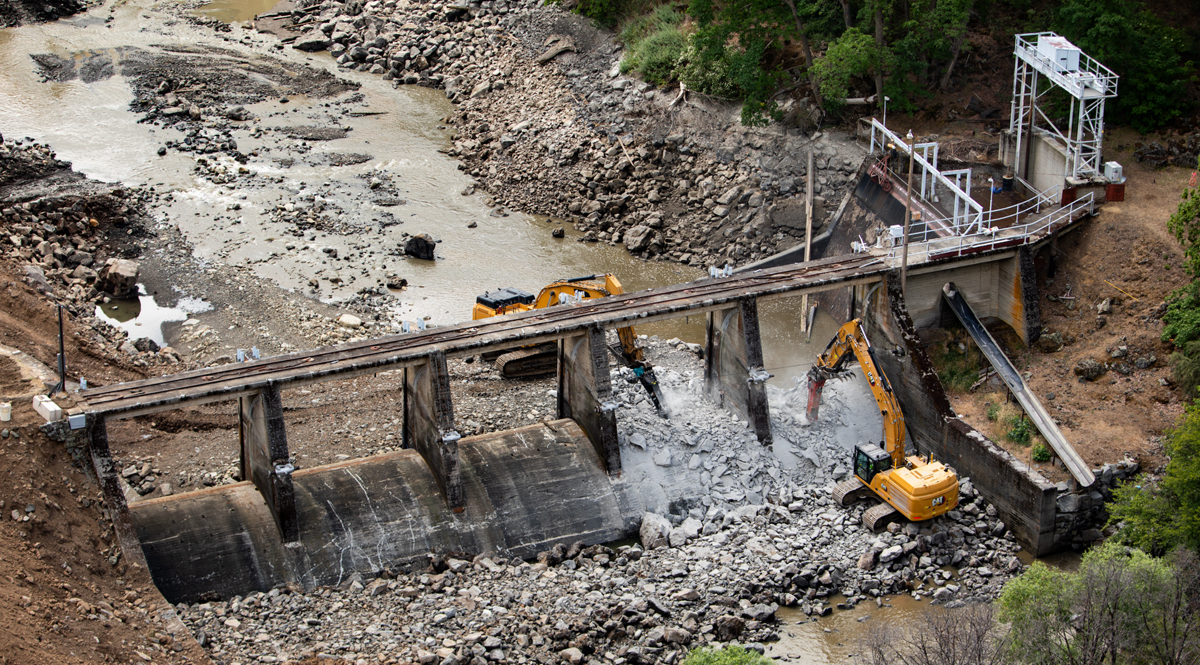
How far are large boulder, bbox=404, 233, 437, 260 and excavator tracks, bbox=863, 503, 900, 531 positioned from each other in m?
22.4

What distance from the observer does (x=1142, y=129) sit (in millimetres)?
40281

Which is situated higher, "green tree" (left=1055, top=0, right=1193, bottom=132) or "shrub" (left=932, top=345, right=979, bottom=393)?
"green tree" (left=1055, top=0, right=1193, bottom=132)

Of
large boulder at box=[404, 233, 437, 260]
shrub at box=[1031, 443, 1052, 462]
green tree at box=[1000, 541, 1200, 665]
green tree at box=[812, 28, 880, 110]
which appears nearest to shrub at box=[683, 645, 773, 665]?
green tree at box=[1000, 541, 1200, 665]

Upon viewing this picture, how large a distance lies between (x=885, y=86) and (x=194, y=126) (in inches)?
1340

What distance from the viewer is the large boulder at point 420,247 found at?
45.8m

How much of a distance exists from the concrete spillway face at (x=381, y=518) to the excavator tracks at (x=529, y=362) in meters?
4.41

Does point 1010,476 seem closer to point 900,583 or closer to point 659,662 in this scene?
point 900,583

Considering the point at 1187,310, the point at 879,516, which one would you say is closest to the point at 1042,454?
the point at 879,516

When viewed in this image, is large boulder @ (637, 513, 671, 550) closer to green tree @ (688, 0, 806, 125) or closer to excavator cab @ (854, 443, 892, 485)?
excavator cab @ (854, 443, 892, 485)

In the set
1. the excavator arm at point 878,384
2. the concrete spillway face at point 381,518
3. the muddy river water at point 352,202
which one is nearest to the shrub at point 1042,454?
the excavator arm at point 878,384

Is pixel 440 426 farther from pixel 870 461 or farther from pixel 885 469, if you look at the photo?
pixel 885 469

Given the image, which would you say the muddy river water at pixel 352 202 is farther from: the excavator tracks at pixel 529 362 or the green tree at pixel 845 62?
the green tree at pixel 845 62

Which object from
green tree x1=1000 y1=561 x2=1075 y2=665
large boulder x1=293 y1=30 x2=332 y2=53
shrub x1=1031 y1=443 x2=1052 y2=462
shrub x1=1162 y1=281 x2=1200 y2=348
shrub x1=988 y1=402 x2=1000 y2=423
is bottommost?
shrub x1=1031 y1=443 x2=1052 y2=462

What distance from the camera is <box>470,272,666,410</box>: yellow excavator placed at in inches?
1366
